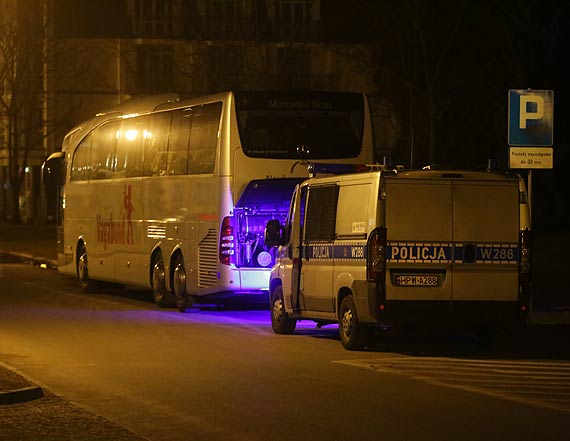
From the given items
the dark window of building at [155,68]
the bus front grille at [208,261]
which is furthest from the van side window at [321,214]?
the dark window of building at [155,68]

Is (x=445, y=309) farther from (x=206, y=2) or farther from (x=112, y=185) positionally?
(x=206, y=2)

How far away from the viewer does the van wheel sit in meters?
17.0

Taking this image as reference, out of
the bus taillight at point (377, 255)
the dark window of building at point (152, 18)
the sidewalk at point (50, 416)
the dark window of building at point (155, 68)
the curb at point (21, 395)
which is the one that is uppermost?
the dark window of building at point (152, 18)

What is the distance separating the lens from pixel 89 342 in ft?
60.5

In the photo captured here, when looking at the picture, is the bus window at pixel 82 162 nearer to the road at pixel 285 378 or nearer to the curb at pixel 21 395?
the road at pixel 285 378

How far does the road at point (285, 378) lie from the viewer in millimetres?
11289

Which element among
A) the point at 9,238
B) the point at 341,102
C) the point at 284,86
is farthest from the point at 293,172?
the point at 9,238

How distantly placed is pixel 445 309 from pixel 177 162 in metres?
9.53

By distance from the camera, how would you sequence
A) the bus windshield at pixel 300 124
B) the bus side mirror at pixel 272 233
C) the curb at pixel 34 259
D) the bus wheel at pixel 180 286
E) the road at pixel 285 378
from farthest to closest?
the curb at pixel 34 259 → the bus wheel at pixel 180 286 → the bus windshield at pixel 300 124 → the bus side mirror at pixel 272 233 → the road at pixel 285 378

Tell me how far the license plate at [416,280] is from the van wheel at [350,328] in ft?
2.54

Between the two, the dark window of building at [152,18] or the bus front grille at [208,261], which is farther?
the dark window of building at [152,18]

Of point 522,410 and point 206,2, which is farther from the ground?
point 206,2

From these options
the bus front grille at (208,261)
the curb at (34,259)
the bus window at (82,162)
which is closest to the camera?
the bus front grille at (208,261)

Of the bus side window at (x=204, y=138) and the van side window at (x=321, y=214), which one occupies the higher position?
the bus side window at (x=204, y=138)
